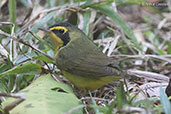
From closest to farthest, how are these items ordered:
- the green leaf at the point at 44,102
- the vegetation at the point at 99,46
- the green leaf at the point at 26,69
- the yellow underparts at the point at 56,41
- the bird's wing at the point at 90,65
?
the green leaf at the point at 44,102, the vegetation at the point at 99,46, the green leaf at the point at 26,69, the bird's wing at the point at 90,65, the yellow underparts at the point at 56,41

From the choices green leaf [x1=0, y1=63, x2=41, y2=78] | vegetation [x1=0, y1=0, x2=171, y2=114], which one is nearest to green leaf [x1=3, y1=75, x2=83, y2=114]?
vegetation [x1=0, y1=0, x2=171, y2=114]

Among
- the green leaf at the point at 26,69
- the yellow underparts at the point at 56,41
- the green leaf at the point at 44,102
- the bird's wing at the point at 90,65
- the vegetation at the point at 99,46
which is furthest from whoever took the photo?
the yellow underparts at the point at 56,41

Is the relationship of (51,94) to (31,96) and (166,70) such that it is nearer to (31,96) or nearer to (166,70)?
(31,96)

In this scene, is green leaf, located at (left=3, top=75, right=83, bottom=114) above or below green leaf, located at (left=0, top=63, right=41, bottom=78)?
below

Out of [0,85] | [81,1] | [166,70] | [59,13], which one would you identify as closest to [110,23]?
[81,1]

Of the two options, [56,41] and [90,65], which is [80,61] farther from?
[56,41]

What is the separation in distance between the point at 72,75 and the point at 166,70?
5.50ft

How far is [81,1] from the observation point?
15.9 ft

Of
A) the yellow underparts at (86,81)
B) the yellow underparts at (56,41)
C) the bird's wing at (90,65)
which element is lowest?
the yellow underparts at (86,81)

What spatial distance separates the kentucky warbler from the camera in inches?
129

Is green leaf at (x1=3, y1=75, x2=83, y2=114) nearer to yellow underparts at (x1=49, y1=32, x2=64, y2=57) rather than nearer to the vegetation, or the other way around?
the vegetation

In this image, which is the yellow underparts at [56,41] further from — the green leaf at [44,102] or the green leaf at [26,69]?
the green leaf at [44,102]

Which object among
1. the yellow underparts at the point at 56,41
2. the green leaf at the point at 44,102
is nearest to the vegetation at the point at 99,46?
the green leaf at the point at 44,102

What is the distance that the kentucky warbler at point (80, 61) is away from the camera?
10.8 feet
